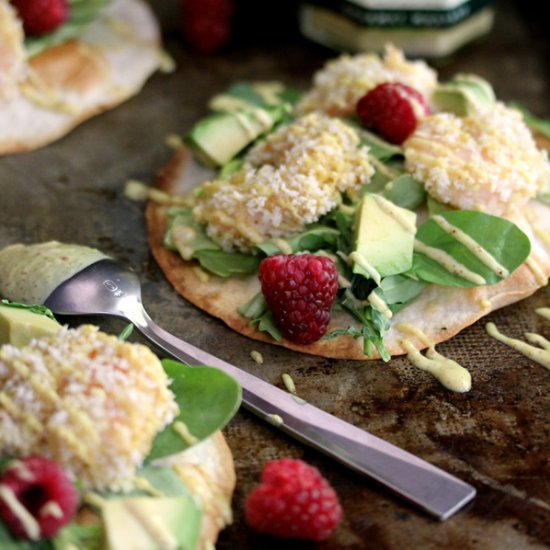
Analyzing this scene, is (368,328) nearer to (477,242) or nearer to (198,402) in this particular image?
(477,242)

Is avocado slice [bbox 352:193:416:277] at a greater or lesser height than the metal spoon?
greater

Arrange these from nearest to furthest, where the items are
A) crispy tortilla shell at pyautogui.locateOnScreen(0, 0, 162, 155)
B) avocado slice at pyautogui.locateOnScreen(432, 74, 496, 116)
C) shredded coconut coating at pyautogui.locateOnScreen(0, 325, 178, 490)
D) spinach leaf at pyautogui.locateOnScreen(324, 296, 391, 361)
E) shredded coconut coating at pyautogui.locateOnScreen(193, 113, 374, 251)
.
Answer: shredded coconut coating at pyautogui.locateOnScreen(0, 325, 178, 490) < spinach leaf at pyautogui.locateOnScreen(324, 296, 391, 361) < shredded coconut coating at pyautogui.locateOnScreen(193, 113, 374, 251) < avocado slice at pyautogui.locateOnScreen(432, 74, 496, 116) < crispy tortilla shell at pyautogui.locateOnScreen(0, 0, 162, 155)

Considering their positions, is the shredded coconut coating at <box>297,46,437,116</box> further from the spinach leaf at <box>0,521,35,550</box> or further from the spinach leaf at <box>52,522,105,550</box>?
the spinach leaf at <box>0,521,35,550</box>

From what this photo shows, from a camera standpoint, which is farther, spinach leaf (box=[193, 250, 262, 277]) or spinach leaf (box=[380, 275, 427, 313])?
spinach leaf (box=[193, 250, 262, 277])

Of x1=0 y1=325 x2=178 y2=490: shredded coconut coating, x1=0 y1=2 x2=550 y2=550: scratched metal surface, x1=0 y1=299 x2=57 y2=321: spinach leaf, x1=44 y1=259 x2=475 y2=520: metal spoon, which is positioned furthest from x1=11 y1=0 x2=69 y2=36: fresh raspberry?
x1=0 y1=325 x2=178 y2=490: shredded coconut coating

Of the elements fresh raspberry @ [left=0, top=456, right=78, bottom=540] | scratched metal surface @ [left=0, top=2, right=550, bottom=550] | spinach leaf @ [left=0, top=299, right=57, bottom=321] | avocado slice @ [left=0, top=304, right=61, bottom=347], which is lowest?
scratched metal surface @ [left=0, top=2, right=550, bottom=550]

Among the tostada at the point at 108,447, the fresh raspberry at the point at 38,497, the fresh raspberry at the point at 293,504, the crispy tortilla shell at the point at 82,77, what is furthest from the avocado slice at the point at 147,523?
the crispy tortilla shell at the point at 82,77

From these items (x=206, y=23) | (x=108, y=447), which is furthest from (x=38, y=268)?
(x=206, y=23)

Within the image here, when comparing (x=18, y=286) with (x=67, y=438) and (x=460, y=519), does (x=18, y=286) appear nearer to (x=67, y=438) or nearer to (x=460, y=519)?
(x=67, y=438)
